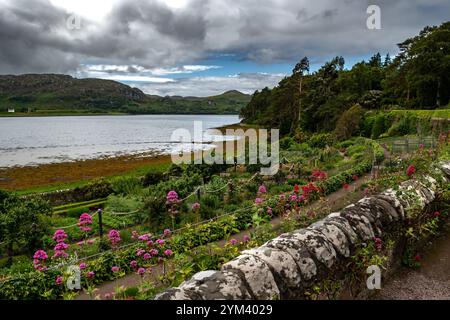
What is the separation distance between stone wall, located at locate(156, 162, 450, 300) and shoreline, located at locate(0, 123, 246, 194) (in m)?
24.5

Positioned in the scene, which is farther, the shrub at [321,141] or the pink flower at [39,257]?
the shrub at [321,141]

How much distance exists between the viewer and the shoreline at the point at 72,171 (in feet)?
92.5

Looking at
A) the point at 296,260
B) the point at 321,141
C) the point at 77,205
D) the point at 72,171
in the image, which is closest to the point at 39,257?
the point at 296,260

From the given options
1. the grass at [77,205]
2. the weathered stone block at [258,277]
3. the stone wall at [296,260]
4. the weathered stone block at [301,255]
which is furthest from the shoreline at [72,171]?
the weathered stone block at [258,277]

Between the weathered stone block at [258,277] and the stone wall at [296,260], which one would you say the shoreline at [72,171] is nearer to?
the stone wall at [296,260]

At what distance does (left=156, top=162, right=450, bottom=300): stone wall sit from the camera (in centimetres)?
230

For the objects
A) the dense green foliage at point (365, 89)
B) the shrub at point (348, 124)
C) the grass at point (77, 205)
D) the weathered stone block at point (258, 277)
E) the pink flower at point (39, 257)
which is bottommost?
the grass at point (77, 205)

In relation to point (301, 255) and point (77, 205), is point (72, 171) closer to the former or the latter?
point (77, 205)

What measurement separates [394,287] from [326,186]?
9283 mm

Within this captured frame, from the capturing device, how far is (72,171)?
34.2 meters

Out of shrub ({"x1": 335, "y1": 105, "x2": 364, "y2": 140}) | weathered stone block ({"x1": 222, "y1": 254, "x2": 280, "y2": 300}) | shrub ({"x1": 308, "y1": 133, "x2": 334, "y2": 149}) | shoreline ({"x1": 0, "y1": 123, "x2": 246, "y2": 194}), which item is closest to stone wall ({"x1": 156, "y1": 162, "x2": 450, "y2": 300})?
weathered stone block ({"x1": 222, "y1": 254, "x2": 280, "y2": 300})

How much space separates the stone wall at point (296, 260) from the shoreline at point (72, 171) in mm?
24453

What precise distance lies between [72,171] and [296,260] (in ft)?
116
